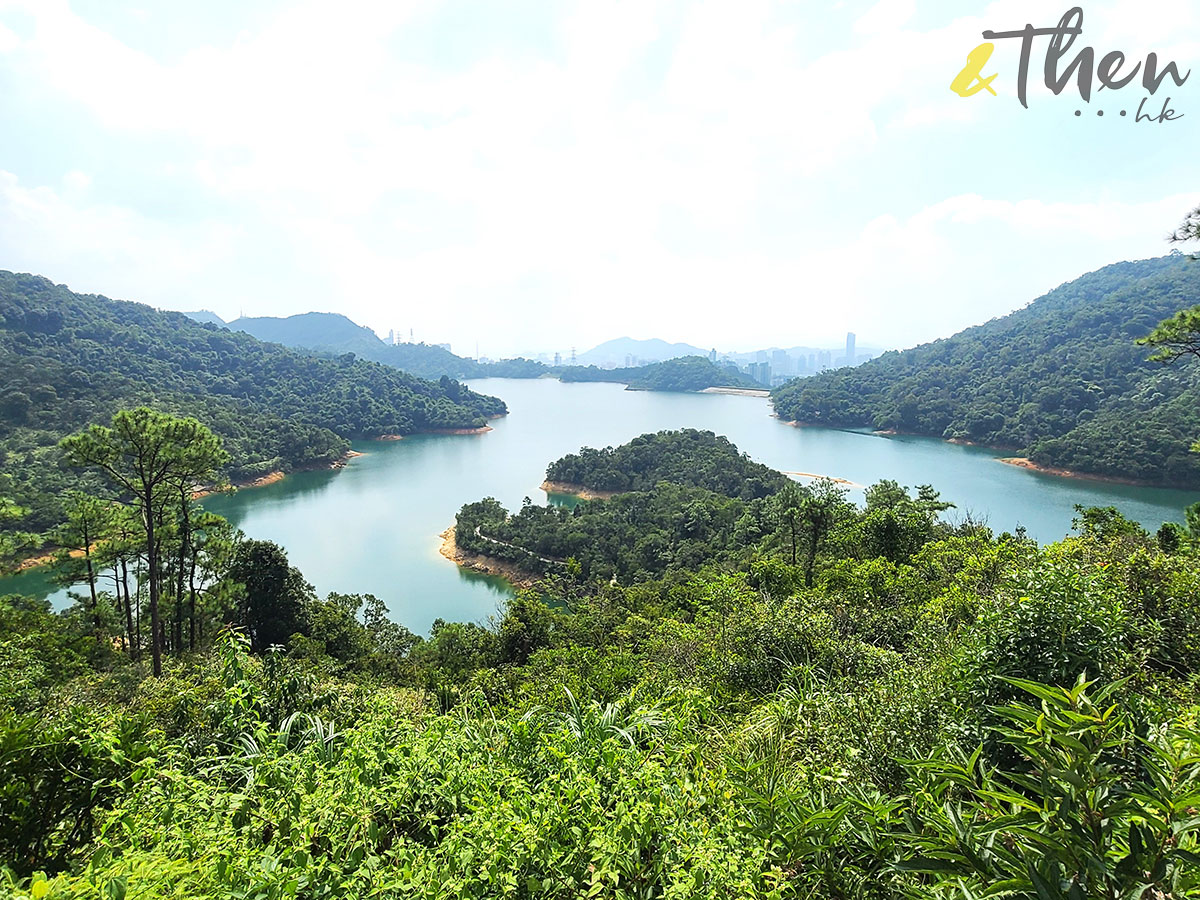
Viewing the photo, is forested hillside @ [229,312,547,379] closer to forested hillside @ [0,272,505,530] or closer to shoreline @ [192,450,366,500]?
forested hillside @ [0,272,505,530]

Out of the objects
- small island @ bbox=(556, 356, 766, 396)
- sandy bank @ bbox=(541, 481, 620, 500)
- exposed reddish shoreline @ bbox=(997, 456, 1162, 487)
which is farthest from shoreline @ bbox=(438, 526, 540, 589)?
small island @ bbox=(556, 356, 766, 396)

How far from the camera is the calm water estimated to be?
17.4 metres

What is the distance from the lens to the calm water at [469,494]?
17375 mm

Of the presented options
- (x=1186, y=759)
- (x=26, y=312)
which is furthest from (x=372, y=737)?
(x=26, y=312)

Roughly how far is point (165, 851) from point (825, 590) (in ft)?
24.0

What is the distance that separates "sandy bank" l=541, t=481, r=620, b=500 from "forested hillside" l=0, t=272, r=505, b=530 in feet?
45.8

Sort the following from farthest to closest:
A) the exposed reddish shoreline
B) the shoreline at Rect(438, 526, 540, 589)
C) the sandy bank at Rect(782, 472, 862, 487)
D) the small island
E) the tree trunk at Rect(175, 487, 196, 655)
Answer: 1. the small island
2. the sandy bank at Rect(782, 472, 862, 487)
3. the exposed reddish shoreline
4. the shoreline at Rect(438, 526, 540, 589)
5. the tree trunk at Rect(175, 487, 196, 655)

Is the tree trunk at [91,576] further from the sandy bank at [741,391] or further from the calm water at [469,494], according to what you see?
the sandy bank at [741,391]

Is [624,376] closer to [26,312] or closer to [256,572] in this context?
[26,312]

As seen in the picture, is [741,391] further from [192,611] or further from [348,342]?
[348,342]

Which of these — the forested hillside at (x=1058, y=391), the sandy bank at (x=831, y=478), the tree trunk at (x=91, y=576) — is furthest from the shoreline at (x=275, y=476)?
the forested hillside at (x=1058, y=391)

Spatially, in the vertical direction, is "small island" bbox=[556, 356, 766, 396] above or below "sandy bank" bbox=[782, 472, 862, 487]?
above

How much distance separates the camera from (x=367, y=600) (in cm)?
1298

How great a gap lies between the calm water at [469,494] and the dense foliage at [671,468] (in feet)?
9.32
